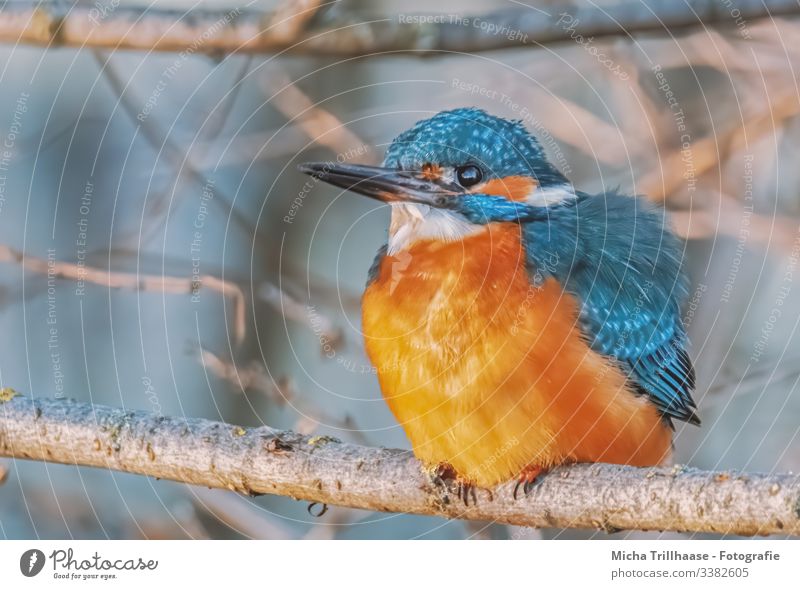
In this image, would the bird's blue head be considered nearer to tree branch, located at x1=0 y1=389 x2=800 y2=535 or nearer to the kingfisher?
the kingfisher

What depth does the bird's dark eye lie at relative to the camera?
2129 mm

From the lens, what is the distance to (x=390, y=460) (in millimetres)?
2074

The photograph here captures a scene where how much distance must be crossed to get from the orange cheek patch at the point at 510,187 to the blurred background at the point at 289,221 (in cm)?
17

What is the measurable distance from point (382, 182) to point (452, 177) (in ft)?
0.48

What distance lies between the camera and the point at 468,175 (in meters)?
2.14

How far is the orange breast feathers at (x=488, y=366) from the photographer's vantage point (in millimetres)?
1998

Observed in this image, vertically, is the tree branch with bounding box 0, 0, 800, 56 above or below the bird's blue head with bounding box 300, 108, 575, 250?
above

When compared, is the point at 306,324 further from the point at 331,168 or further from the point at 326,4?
the point at 326,4

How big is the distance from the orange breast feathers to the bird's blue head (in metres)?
0.04

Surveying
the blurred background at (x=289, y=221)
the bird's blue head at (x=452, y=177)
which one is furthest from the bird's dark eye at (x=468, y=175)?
the blurred background at (x=289, y=221)

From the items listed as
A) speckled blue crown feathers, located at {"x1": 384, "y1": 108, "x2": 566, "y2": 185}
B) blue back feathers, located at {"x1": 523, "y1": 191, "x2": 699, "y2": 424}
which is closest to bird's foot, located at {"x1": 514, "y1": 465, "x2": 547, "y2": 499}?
blue back feathers, located at {"x1": 523, "y1": 191, "x2": 699, "y2": 424}

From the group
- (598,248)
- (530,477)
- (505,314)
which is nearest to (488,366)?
(505,314)

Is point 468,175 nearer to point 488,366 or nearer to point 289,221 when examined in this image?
point 488,366

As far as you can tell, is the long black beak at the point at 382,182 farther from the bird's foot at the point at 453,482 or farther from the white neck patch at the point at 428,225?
the bird's foot at the point at 453,482
